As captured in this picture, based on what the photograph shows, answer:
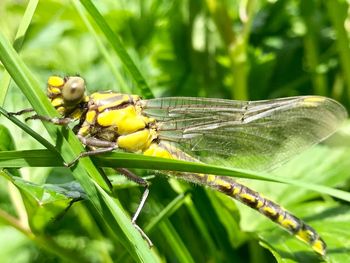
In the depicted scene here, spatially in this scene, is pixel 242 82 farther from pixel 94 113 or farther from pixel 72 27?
pixel 72 27

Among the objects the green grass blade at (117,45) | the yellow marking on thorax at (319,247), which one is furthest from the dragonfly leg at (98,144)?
the yellow marking on thorax at (319,247)

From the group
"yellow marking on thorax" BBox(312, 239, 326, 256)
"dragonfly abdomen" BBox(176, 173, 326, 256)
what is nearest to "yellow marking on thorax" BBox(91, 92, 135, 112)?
"dragonfly abdomen" BBox(176, 173, 326, 256)

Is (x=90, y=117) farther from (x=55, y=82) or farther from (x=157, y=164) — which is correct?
(x=157, y=164)

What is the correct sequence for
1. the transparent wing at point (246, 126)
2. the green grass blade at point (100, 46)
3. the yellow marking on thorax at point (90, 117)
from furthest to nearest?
1. the transparent wing at point (246, 126)
2. the green grass blade at point (100, 46)
3. the yellow marking on thorax at point (90, 117)

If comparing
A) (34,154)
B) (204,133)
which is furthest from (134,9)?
(34,154)

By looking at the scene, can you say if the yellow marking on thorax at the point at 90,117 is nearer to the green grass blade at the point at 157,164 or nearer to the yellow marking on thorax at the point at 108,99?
the yellow marking on thorax at the point at 108,99

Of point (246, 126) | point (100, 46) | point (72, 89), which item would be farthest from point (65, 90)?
point (246, 126)
